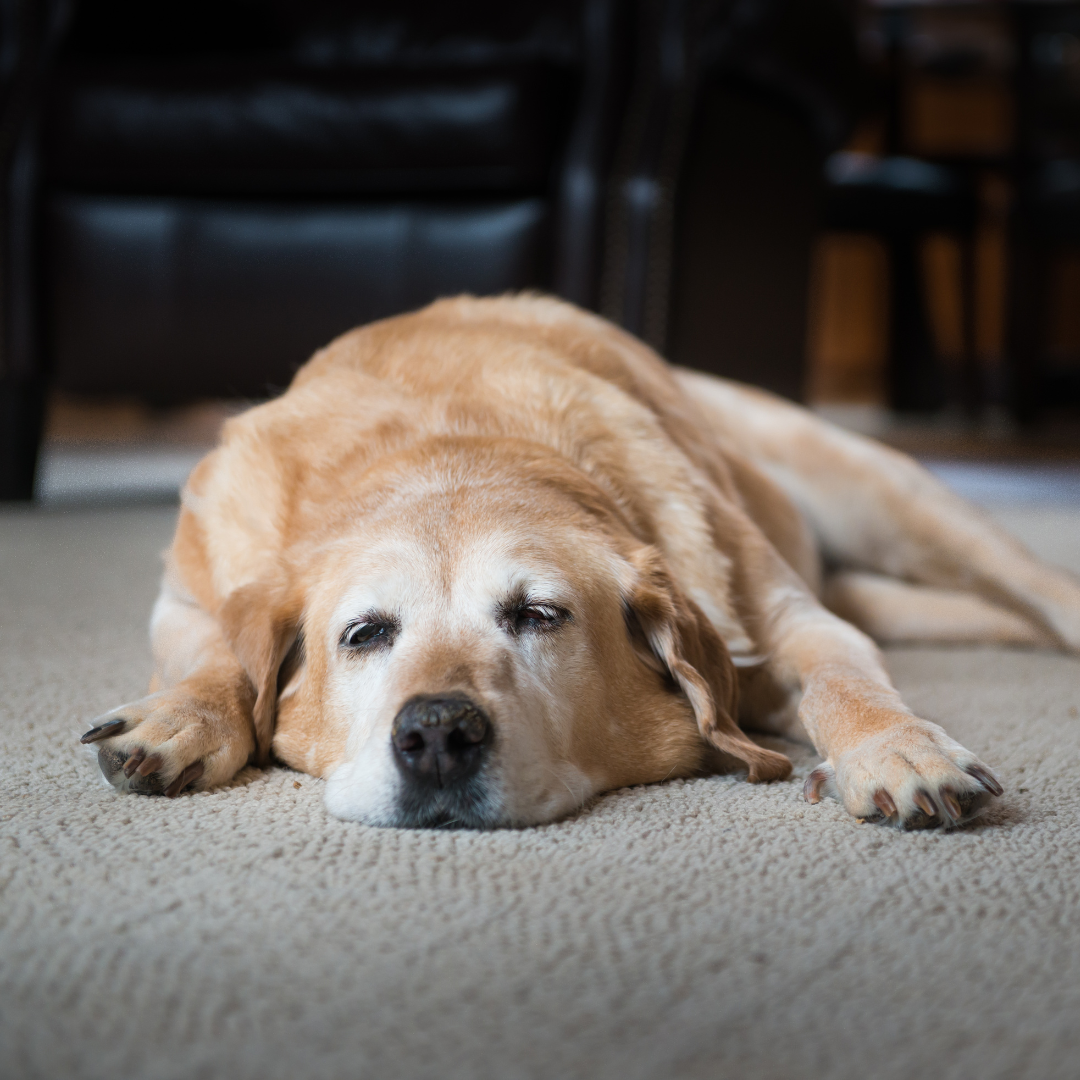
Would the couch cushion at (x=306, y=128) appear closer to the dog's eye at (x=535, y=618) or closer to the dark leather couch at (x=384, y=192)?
the dark leather couch at (x=384, y=192)

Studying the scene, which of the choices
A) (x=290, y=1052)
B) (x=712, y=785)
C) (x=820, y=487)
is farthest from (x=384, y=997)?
(x=820, y=487)

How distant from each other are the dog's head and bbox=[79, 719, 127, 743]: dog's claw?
18cm

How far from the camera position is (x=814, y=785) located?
132cm

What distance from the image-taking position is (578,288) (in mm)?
3184

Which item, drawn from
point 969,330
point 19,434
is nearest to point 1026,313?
point 969,330

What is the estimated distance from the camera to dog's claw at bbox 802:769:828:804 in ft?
4.29

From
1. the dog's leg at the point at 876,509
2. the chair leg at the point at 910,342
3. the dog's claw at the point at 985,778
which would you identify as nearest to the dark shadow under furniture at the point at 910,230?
the chair leg at the point at 910,342

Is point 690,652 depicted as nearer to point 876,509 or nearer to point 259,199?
point 876,509

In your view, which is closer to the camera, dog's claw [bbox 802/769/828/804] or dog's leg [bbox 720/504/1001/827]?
dog's leg [bbox 720/504/1001/827]

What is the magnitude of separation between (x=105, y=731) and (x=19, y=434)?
2.40 m

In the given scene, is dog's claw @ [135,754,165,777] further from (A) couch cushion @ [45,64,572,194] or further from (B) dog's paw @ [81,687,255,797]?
(A) couch cushion @ [45,64,572,194]

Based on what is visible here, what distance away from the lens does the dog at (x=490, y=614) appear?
1231 millimetres

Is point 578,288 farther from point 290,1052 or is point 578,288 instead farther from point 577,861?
point 290,1052

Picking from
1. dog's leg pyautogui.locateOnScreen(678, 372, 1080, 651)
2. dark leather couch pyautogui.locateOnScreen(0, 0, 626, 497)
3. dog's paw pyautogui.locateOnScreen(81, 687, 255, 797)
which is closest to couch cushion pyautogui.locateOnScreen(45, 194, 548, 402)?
dark leather couch pyautogui.locateOnScreen(0, 0, 626, 497)
